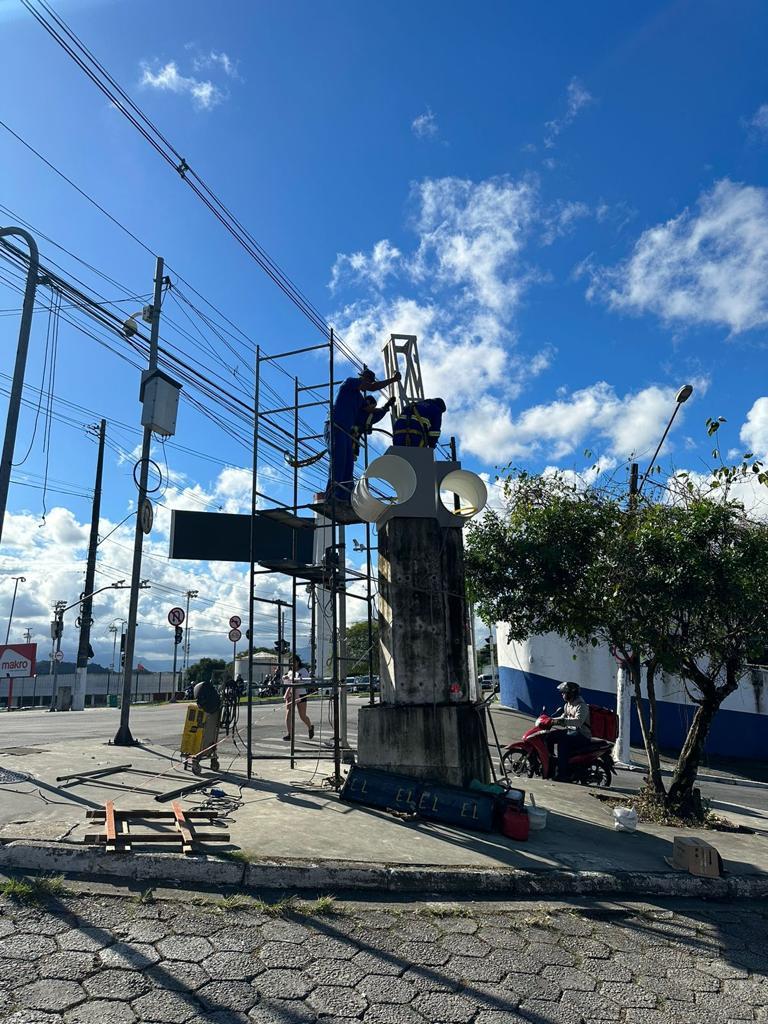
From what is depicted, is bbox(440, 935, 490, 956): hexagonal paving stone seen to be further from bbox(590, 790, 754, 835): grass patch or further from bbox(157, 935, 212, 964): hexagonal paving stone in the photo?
bbox(590, 790, 754, 835): grass patch

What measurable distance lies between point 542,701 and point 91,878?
22.1 metres

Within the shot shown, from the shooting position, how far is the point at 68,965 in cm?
343

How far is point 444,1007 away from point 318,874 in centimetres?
166

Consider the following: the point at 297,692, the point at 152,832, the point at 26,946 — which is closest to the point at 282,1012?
the point at 26,946

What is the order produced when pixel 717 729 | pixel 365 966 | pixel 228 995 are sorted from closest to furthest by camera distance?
pixel 228 995, pixel 365 966, pixel 717 729

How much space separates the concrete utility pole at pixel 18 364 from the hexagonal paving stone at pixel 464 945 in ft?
22.0

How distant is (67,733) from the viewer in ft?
44.4

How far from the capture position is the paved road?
320 cm

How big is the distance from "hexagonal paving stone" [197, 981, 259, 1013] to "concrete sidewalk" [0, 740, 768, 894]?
1327 mm

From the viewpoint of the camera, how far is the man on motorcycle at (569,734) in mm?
9845

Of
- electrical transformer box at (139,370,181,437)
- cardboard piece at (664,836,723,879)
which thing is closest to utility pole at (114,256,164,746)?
electrical transformer box at (139,370,181,437)

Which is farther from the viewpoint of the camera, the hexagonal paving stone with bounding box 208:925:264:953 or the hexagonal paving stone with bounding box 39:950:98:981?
the hexagonal paving stone with bounding box 208:925:264:953

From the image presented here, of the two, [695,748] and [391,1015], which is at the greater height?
[695,748]

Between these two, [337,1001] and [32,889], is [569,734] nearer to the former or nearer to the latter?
[337,1001]
